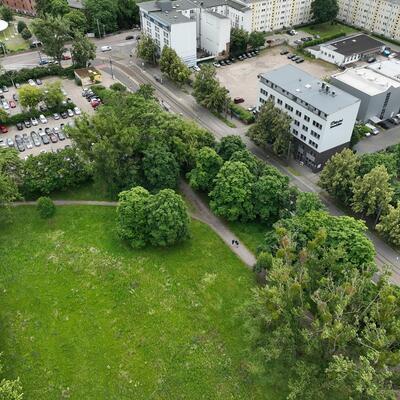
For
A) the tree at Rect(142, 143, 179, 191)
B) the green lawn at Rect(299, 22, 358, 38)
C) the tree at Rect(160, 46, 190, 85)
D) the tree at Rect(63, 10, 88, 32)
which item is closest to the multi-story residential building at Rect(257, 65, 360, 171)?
the tree at Rect(160, 46, 190, 85)

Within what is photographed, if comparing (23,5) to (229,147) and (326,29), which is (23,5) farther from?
(229,147)

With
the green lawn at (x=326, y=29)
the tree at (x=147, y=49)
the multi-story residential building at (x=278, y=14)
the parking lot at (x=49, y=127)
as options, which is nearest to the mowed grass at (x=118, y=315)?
the parking lot at (x=49, y=127)

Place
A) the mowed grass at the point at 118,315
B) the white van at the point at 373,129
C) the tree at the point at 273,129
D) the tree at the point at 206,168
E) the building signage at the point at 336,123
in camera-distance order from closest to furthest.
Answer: the mowed grass at the point at 118,315, the tree at the point at 206,168, the building signage at the point at 336,123, the tree at the point at 273,129, the white van at the point at 373,129

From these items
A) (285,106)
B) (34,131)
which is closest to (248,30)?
(285,106)

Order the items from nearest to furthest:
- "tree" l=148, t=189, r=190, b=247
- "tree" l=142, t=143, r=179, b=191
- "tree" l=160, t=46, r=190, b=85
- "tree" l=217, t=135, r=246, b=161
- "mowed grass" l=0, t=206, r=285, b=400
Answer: "mowed grass" l=0, t=206, r=285, b=400
"tree" l=148, t=189, r=190, b=247
"tree" l=142, t=143, r=179, b=191
"tree" l=217, t=135, r=246, b=161
"tree" l=160, t=46, r=190, b=85

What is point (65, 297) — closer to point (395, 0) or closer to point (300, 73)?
point (300, 73)

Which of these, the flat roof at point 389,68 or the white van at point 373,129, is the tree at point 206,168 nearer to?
the white van at point 373,129

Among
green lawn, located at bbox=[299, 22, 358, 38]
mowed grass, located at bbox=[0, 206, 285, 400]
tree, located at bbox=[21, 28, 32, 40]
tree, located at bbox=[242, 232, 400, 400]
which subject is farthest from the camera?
green lawn, located at bbox=[299, 22, 358, 38]

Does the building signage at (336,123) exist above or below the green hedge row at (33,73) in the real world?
above

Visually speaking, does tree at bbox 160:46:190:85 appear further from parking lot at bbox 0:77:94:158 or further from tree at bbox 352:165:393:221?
tree at bbox 352:165:393:221
